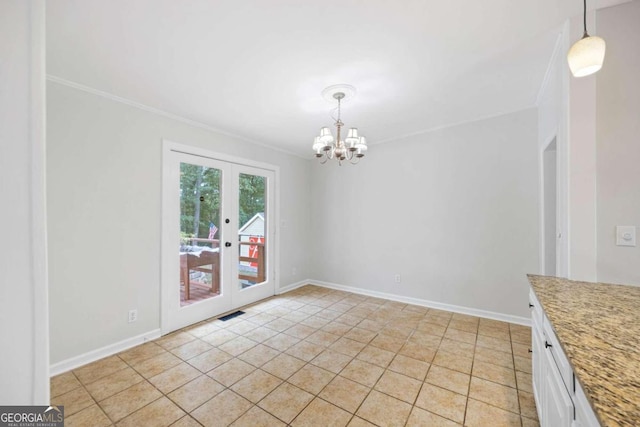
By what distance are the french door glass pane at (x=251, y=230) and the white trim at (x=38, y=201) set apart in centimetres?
296

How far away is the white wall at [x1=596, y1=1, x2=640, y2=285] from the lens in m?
1.55

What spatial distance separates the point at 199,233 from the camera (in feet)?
11.0

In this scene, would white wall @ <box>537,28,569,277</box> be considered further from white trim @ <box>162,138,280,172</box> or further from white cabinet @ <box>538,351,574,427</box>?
white trim @ <box>162,138,280,172</box>

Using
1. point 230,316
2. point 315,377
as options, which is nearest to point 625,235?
point 315,377

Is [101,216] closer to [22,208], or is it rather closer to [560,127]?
[22,208]

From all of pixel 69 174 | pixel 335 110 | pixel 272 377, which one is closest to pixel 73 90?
pixel 69 174

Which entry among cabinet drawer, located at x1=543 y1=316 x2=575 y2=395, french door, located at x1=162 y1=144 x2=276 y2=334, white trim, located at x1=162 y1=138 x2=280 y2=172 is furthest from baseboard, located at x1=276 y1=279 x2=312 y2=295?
cabinet drawer, located at x1=543 y1=316 x2=575 y2=395

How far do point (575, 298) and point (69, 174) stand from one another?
3815mm

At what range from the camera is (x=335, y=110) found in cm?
300

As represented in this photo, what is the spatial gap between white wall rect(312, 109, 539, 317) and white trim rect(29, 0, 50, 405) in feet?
12.5

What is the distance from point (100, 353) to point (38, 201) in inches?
93.9

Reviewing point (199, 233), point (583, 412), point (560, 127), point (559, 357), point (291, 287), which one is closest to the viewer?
point (583, 412)

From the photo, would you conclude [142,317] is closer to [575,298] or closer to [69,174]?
[69,174]

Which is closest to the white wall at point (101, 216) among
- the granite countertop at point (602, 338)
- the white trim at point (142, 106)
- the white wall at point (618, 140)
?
the white trim at point (142, 106)
